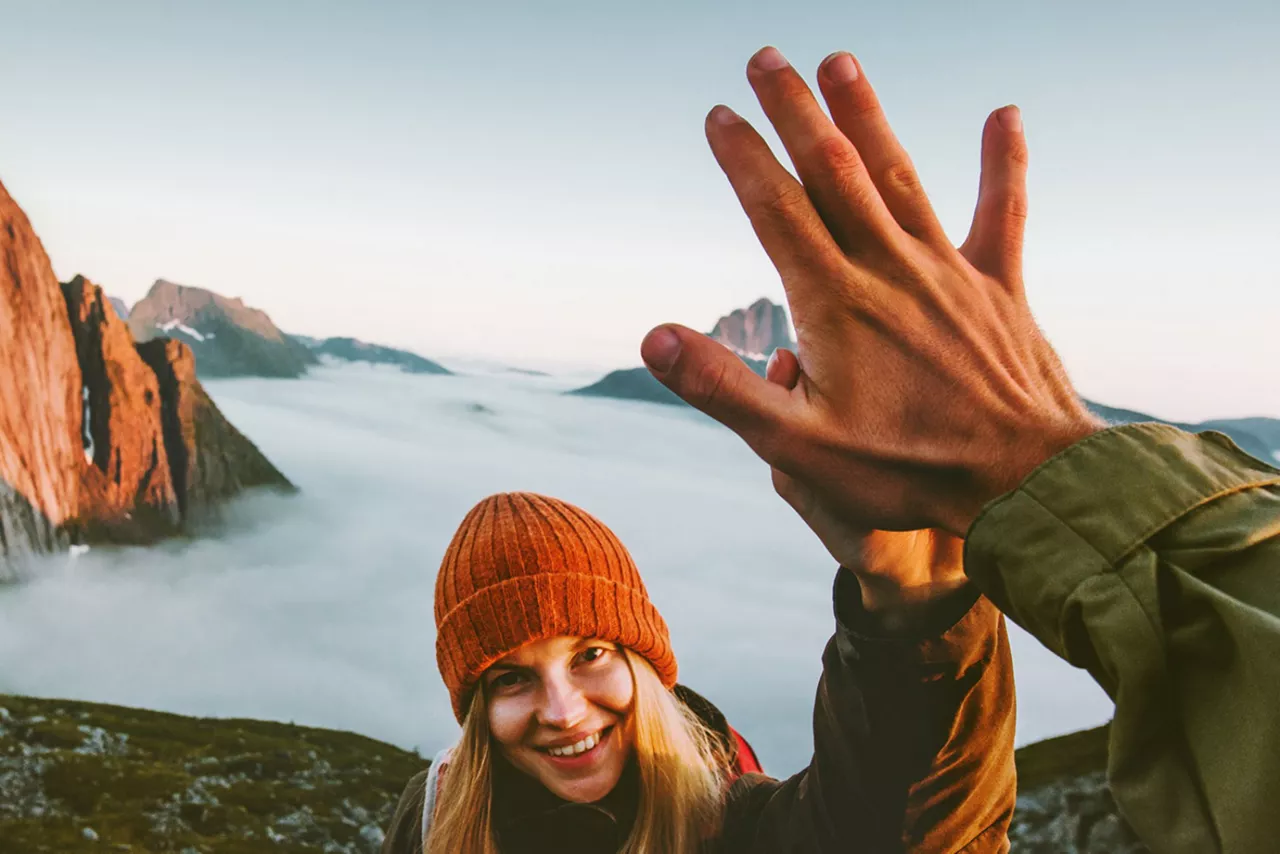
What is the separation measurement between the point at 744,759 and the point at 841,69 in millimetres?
4036

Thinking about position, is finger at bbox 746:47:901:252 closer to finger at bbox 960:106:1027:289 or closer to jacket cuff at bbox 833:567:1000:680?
finger at bbox 960:106:1027:289

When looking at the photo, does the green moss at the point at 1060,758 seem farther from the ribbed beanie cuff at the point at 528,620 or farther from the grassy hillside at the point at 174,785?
the ribbed beanie cuff at the point at 528,620

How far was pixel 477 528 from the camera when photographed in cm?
482

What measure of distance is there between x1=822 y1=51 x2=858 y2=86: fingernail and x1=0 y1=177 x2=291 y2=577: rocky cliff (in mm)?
198181

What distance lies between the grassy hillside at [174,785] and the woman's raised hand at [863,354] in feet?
307

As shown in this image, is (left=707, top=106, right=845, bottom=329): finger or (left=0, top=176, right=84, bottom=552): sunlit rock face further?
(left=0, top=176, right=84, bottom=552): sunlit rock face

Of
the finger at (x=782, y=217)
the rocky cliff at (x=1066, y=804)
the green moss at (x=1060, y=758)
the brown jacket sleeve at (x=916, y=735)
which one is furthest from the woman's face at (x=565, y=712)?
the green moss at (x=1060, y=758)

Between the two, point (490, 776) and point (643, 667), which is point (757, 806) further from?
point (490, 776)

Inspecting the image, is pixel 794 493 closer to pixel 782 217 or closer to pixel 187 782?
pixel 782 217

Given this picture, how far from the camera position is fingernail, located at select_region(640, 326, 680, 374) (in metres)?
2.02

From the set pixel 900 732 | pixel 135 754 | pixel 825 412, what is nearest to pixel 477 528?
pixel 900 732

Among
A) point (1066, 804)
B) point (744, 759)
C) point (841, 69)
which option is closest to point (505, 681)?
point (744, 759)

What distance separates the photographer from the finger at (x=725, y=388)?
1972 millimetres

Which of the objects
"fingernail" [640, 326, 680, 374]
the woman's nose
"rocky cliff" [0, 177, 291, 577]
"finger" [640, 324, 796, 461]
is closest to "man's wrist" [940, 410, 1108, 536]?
"finger" [640, 324, 796, 461]
